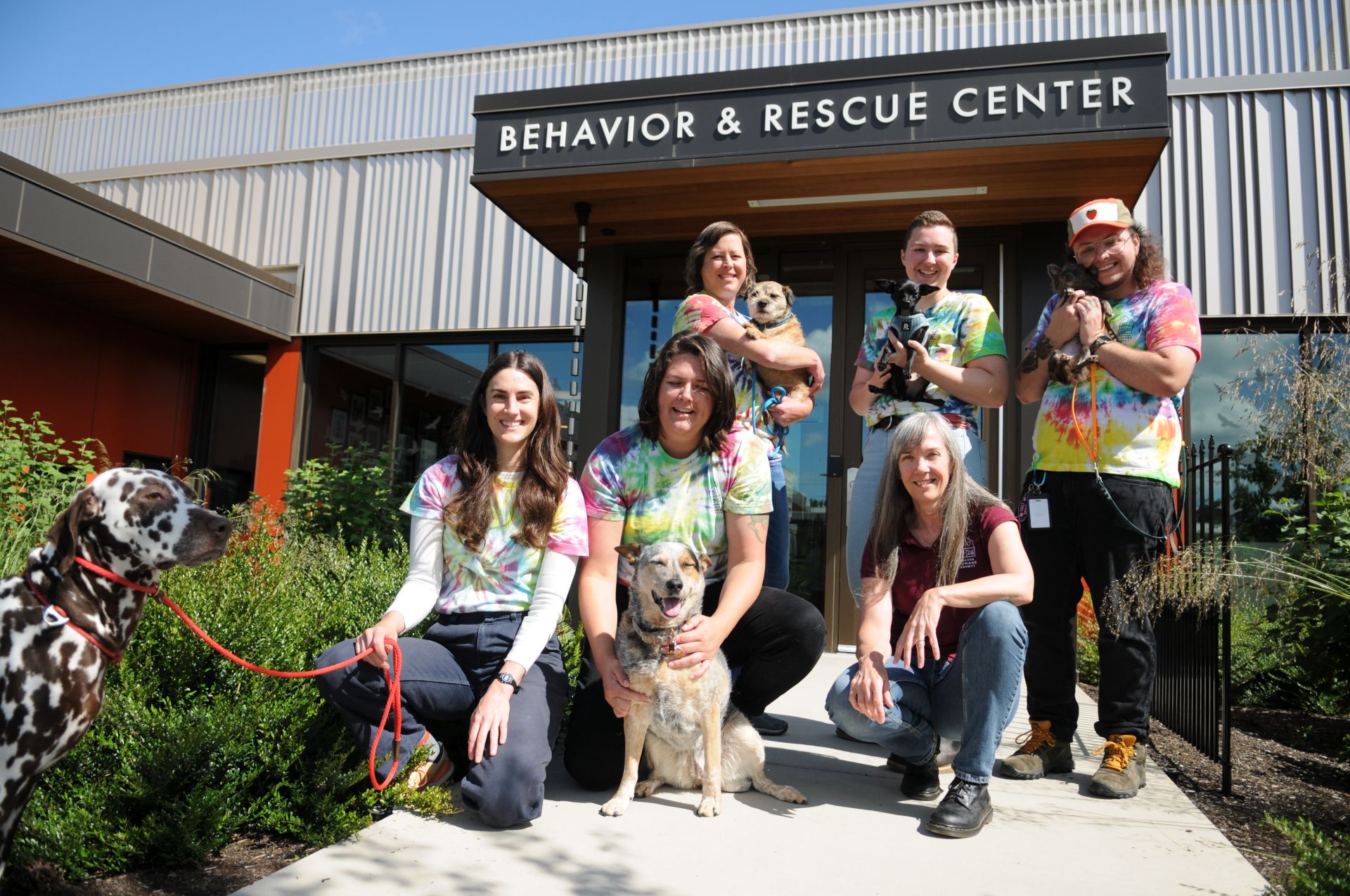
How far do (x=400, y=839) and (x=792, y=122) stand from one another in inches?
178

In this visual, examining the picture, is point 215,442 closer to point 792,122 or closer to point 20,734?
point 792,122

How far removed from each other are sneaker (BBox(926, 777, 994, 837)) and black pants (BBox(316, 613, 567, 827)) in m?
1.17

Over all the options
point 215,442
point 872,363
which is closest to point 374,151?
point 215,442

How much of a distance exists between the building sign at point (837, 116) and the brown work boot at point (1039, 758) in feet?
11.2

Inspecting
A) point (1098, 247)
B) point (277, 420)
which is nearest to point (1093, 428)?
point (1098, 247)

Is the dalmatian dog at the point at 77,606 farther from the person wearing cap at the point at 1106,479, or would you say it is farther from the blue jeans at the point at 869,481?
the person wearing cap at the point at 1106,479

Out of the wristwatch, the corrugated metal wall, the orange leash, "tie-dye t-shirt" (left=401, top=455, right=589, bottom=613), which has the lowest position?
"tie-dye t-shirt" (left=401, top=455, right=589, bottom=613)

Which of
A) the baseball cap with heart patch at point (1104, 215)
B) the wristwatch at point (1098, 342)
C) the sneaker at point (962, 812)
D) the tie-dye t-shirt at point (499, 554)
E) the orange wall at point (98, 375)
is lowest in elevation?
the sneaker at point (962, 812)

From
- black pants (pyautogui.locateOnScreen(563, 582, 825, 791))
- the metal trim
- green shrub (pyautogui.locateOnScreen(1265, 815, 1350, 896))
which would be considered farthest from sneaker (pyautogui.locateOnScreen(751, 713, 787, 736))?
the metal trim

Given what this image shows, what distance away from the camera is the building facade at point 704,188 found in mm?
5312

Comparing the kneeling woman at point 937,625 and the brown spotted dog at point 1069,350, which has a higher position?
the brown spotted dog at point 1069,350

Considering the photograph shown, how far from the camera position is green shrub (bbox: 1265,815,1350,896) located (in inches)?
68.3

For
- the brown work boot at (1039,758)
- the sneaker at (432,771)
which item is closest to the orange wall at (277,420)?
the sneaker at (432,771)

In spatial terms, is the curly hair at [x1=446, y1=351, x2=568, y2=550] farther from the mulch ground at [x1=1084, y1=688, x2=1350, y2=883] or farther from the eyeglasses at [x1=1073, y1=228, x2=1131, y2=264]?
the mulch ground at [x1=1084, y1=688, x2=1350, y2=883]
